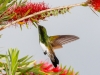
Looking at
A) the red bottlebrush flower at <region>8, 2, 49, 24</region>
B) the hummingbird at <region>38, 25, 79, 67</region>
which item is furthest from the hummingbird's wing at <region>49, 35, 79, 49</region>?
the red bottlebrush flower at <region>8, 2, 49, 24</region>

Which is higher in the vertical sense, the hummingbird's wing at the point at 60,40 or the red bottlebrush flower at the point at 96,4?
the red bottlebrush flower at the point at 96,4

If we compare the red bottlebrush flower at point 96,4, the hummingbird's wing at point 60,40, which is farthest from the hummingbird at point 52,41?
the red bottlebrush flower at point 96,4

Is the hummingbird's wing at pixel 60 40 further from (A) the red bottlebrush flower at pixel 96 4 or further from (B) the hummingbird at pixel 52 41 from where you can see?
(A) the red bottlebrush flower at pixel 96 4

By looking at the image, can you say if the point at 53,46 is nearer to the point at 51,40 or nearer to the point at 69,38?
the point at 51,40

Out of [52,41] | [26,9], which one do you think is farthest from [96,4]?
[52,41]

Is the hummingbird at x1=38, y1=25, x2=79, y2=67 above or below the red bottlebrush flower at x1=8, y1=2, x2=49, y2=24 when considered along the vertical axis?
below

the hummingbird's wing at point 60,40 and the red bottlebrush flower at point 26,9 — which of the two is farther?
the hummingbird's wing at point 60,40

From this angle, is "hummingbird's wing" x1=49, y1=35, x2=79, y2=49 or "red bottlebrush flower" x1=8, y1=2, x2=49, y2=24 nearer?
"red bottlebrush flower" x1=8, y1=2, x2=49, y2=24

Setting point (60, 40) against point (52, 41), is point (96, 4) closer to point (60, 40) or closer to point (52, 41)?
point (60, 40)

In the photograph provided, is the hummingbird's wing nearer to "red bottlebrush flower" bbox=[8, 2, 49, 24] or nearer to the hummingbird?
the hummingbird

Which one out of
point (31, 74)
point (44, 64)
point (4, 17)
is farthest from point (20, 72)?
point (4, 17)
